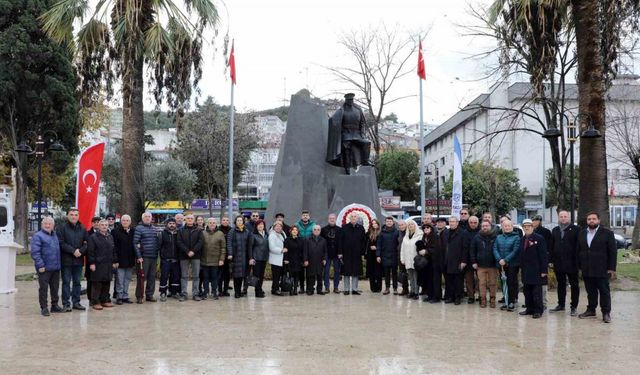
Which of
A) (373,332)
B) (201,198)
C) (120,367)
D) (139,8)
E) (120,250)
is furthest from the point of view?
(201,198)

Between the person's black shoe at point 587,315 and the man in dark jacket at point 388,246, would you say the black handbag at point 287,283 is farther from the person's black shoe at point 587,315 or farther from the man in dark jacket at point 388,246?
the person's black shoe at point 587,315

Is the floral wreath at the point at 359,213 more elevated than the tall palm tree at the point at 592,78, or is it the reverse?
the tall palm tree at the point at 592,78

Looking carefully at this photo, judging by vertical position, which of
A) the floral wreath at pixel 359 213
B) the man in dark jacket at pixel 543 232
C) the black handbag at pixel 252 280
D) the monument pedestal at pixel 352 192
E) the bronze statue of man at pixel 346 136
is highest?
the bronze statue of man at pixel 346 136

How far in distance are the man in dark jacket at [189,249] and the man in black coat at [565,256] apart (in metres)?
6.38

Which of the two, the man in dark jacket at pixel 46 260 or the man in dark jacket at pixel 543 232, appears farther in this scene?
the man in dark jacket at pixel 543 232

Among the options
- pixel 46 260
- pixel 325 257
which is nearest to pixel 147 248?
pixel 46 260

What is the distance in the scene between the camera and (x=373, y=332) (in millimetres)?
8391

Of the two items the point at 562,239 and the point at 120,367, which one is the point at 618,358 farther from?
the point at 120,367

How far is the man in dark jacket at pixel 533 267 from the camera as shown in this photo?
10062 millimetres

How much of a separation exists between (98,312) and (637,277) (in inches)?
512

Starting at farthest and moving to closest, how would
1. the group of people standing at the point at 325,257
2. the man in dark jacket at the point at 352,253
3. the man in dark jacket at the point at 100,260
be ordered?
the man in dark jacket at the point at 352,253 < the man in dark jacket at the point at 100,260 < the group of people standing at the point at 325,257

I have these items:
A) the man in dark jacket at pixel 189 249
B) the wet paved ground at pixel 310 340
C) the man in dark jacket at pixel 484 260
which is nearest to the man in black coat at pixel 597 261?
the wet paved ground at pixel 310 340

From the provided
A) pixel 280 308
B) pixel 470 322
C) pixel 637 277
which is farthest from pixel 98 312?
pixel 637 277

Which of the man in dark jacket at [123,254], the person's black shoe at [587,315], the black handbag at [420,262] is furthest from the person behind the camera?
the black handbag at [420,262]
